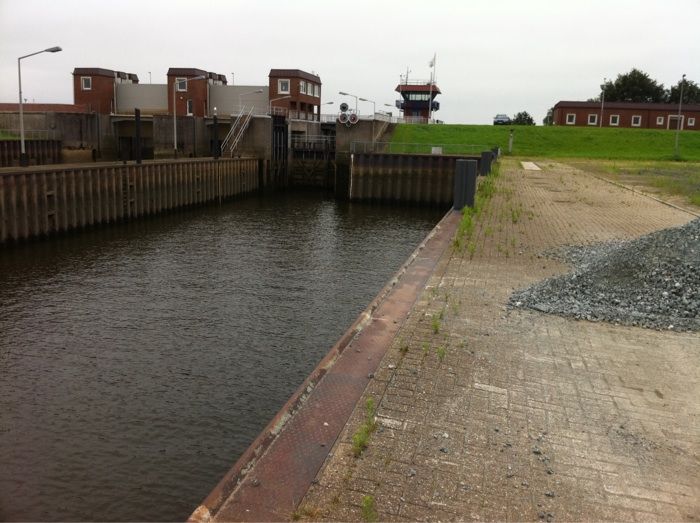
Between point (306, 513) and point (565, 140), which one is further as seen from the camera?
point (565, 140)

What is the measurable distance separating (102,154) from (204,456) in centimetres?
5183

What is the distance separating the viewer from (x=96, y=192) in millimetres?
28859

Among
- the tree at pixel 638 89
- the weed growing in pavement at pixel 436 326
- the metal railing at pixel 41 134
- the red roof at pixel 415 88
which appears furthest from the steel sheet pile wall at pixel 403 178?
the tree at pixel 638 89

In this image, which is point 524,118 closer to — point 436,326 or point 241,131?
point 241,131

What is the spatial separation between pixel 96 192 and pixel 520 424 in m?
26.8

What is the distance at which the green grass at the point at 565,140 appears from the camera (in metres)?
65.2

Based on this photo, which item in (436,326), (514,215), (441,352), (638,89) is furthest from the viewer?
(638,89)

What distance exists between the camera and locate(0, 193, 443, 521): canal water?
777cm

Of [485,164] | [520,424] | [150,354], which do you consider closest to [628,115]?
[485,164]

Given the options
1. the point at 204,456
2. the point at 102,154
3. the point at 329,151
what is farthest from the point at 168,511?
the point at 102,154

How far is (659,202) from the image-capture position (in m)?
29.5

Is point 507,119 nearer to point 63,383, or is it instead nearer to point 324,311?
point 324,311

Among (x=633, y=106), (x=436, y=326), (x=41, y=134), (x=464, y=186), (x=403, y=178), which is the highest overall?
(x=633, y=106)

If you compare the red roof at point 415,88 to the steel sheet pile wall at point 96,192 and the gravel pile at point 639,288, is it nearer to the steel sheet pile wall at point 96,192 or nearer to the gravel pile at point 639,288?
the steel sheet pile wall at point 96,192
